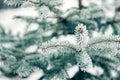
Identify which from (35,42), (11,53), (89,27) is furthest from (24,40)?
(89,27)

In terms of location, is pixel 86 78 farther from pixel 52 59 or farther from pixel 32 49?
pixel 32 49

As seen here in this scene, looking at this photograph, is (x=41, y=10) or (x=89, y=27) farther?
(x=89, y=27)

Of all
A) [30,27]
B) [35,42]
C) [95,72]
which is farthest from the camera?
[30,27]

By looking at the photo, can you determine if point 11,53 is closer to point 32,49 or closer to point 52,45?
point 32,49

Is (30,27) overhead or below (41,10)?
below

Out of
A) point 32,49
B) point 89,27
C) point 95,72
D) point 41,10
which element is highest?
point 41,10

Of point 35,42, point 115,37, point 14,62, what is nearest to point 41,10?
point 115,37

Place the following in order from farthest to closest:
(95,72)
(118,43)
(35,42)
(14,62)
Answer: (35,42) → (95,72) → (14,62) → (118,43)
